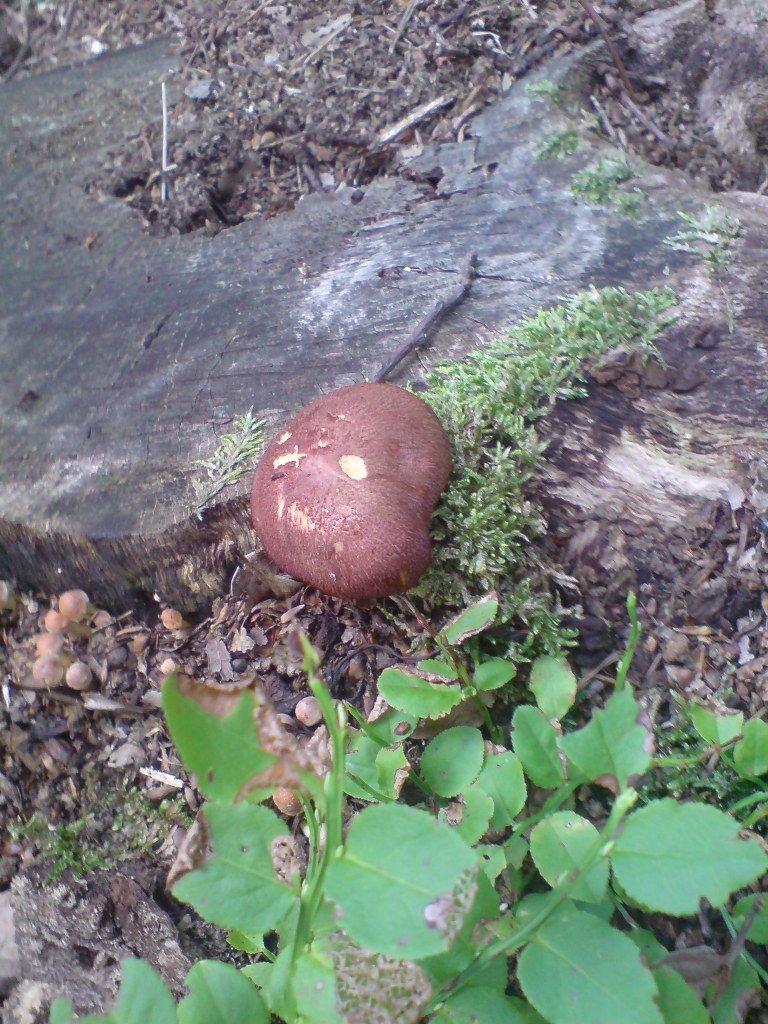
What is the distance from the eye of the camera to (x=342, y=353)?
2795 millimetres

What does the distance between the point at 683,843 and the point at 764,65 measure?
383 centimetres

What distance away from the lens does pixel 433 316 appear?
2.75 metres

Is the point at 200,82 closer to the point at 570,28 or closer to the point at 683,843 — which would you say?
the point at 570,28

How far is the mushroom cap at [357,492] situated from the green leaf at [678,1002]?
3.97 feet

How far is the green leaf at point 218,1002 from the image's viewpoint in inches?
52.7

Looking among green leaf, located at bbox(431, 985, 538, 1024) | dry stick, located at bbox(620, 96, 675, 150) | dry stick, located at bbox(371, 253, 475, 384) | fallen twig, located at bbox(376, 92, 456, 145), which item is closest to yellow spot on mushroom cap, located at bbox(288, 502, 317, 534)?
dry stick, located at bbox(371, 253, 475, 384)

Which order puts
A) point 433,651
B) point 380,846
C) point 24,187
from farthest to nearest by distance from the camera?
point 24,187
point 433,651
point 380,846

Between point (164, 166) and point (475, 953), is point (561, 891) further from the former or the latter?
point (164, 166)

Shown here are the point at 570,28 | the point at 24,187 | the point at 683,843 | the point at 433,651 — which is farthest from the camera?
the point at 24,187

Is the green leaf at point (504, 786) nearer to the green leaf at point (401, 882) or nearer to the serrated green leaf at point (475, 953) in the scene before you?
the serrated green leaf at point (475, 953)

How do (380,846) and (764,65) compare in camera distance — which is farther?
(764,65)

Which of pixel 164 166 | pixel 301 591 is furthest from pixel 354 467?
pixel 164 166

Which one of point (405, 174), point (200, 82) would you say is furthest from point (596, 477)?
point (200, 82)

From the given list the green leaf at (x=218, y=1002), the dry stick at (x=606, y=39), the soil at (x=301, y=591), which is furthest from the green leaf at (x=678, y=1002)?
the dry stick at (x=606, y=39)
